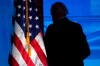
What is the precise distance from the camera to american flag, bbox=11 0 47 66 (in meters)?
3.16

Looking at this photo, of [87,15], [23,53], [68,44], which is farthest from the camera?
[87,15]

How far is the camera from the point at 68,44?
300cm

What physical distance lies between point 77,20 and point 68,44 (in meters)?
1.36

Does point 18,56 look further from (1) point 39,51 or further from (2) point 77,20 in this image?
(2) point 77,20

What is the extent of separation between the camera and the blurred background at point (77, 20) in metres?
4.27

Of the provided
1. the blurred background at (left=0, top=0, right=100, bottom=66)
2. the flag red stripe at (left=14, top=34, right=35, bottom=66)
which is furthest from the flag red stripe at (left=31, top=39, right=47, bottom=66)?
the blurred background at (left=0, top=0, right=100, bottom=66)

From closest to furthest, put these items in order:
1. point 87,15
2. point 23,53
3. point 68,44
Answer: point 68,44 < point 23,53 < point 87,15

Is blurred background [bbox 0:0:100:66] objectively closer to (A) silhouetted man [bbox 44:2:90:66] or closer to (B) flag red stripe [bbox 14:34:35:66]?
(B) flag red stripe [bbox 14:34:35:66]

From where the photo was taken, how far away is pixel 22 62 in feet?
10.4

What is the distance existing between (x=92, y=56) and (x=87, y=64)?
0.13 meters

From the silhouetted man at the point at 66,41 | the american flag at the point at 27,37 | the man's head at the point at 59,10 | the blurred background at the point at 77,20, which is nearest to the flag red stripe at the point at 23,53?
the american flag at the point at 27,37

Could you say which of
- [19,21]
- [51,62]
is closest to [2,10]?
[19,21]

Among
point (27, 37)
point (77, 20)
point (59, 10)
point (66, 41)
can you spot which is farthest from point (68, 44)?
point (77, 20)

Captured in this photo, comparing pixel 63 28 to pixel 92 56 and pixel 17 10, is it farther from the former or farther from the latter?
pixel 92 56
